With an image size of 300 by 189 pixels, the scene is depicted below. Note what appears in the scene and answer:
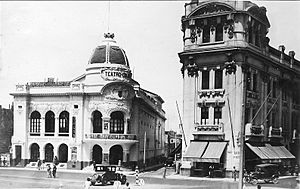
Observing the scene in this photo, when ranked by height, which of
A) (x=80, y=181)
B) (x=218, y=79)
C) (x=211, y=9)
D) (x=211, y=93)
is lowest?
(x=80, y=181)

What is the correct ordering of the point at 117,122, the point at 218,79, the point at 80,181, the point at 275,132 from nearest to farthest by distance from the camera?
the point at 80,181 → the point at 275,132 → the point at 218,79 → the point at 117,122

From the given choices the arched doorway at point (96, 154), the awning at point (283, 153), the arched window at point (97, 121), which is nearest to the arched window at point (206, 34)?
the awning at point (283, 153)

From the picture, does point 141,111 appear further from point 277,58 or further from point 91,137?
point 277,58

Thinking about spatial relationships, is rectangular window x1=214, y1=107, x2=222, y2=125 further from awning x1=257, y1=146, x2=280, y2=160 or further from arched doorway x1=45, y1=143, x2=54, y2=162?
arched doorway x1=45, y1=143, x2=54, y2=162

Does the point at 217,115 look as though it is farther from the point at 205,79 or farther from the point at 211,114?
the point at 205,79

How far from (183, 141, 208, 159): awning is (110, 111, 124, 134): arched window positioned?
2.03m

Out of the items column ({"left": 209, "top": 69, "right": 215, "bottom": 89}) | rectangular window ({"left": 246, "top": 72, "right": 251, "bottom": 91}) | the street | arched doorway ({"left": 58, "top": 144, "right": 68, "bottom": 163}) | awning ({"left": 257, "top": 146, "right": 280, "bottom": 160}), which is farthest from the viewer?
arched doorway ({"left": 58, "top": 144, "right": 68, "bottom": 163})

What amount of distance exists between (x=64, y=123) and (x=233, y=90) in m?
4.32

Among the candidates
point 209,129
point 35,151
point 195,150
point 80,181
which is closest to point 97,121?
point 35,151

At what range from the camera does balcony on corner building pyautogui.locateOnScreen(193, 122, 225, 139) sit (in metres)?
10.2

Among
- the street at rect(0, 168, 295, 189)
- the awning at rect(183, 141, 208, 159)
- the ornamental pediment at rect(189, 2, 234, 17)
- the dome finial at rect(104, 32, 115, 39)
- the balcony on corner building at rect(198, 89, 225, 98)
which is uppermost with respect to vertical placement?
the ornamental pediment at rect(189, 2, 234, 17)

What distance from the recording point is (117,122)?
1192 centimetres

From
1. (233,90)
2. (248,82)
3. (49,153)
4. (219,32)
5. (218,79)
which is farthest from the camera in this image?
(49,153)

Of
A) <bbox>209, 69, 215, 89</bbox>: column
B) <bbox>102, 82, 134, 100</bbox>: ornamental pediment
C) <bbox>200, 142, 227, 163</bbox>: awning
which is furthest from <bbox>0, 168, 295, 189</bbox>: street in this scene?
<bbox>209, 69, 215, 89</bbox>: column
